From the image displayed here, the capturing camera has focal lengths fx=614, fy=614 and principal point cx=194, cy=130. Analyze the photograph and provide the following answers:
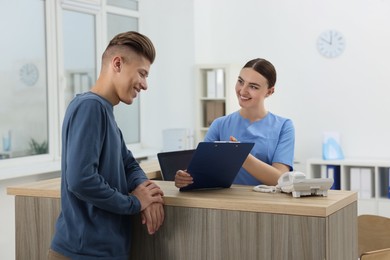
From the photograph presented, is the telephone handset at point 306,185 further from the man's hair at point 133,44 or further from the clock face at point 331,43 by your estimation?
the clock face at point 331,43

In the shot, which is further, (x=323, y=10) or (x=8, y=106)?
(x=323, y=10)

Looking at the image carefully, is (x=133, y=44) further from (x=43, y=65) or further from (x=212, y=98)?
(x=212, y=98)

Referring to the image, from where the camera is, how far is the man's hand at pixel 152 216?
2.17 metres

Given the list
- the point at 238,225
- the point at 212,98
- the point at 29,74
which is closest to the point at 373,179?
the point at 212,98

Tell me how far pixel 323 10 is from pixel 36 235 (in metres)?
4.47

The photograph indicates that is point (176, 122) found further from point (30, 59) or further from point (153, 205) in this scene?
point (153, 205)

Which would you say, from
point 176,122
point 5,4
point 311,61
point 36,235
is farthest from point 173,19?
point 36,235

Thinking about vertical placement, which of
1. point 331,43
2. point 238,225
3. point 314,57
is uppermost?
point 331,43

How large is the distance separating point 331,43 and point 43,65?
9.18ft

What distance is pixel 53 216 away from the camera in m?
2.41

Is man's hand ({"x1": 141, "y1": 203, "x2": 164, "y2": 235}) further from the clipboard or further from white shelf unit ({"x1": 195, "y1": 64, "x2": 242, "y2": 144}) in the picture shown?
white shelf unit ({"x1": 195, "y1": 64, "x2": 242, "y2": 144})

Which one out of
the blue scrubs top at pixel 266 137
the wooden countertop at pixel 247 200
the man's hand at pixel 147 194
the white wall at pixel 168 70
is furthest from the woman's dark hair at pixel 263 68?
the white wall at pixel 168 70

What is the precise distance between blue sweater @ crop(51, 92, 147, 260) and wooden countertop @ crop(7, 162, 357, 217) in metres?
0.21

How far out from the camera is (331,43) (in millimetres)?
6105
